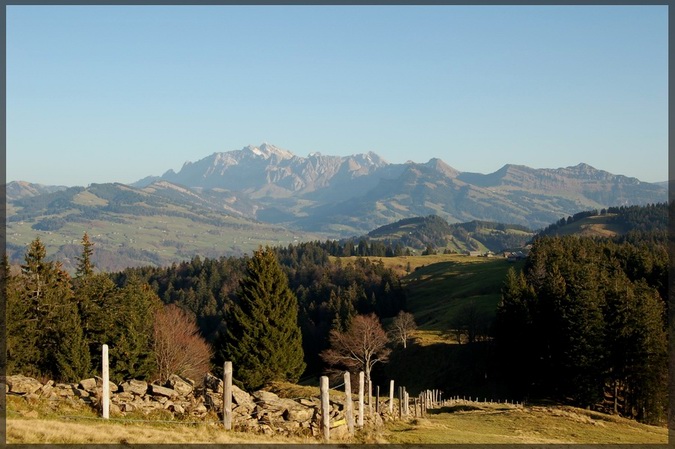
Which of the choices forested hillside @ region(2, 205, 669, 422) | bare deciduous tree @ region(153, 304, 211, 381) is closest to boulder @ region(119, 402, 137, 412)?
forested hillside @ region(2, 205, 669, 422)

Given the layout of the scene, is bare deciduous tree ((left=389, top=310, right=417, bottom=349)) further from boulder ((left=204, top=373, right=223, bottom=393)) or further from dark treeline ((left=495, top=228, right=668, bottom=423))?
boulder ((left=204, top=373, right=223, bottom=393))

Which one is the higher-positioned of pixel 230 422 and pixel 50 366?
pixel 230 422

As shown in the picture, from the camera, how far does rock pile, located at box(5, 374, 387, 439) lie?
28.0 metres

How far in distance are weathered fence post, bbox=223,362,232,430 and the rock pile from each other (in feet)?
2.31

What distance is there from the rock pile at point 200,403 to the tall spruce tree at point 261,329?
31.0 metres

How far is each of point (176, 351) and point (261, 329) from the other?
14.1 meters

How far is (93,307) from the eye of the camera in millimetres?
63312

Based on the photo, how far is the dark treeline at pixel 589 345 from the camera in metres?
64.5

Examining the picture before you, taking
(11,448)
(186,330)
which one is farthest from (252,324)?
(11,448)

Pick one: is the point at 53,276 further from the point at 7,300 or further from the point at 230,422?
the point at 230,422

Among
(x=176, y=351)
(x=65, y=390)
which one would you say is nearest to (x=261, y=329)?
(x=176, y=351)

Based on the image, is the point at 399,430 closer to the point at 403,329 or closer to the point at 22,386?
the point at 22,386

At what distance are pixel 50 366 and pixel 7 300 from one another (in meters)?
7.42

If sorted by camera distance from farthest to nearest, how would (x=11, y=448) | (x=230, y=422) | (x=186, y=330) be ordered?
(x=186, y=330)
(x=230, y=422)
(x=11, y=448)
